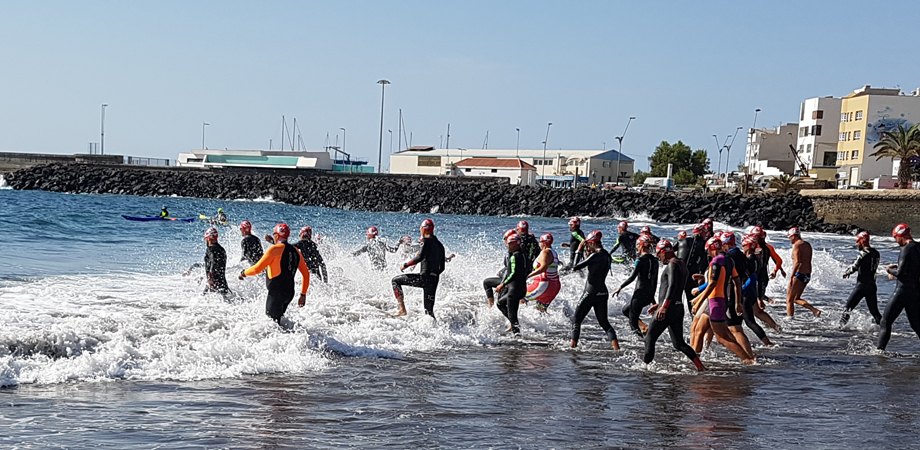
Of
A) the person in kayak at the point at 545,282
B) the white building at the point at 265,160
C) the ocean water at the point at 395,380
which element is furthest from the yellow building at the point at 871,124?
the person in kayak at the point at 545,282

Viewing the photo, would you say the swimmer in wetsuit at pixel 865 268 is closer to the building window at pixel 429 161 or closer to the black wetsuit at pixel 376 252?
the black wetsuit at pixel 376 252

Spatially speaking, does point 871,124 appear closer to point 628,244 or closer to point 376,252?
point 628,244

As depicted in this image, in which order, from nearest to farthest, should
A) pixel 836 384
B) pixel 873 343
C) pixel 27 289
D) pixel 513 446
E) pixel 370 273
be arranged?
pixel 513 446
pixel 836 384
pixel 873 343
pixel 27 289
pixel 370 273

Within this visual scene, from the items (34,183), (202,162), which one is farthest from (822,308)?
(202,162)

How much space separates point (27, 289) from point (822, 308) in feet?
Result: 51.7

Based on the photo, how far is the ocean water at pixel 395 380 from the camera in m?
7.58

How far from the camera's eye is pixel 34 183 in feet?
283

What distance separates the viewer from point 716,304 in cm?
1070

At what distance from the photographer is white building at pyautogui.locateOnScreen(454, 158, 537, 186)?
3874 inches

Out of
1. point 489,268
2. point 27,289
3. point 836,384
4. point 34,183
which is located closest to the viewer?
point 836,384

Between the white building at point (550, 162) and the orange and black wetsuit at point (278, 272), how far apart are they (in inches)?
3793

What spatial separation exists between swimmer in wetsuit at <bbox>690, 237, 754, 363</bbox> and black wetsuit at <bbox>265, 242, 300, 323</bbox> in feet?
17.4

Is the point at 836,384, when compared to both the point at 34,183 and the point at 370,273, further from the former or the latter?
the point at 34,183

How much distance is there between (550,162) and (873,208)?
235 feet
